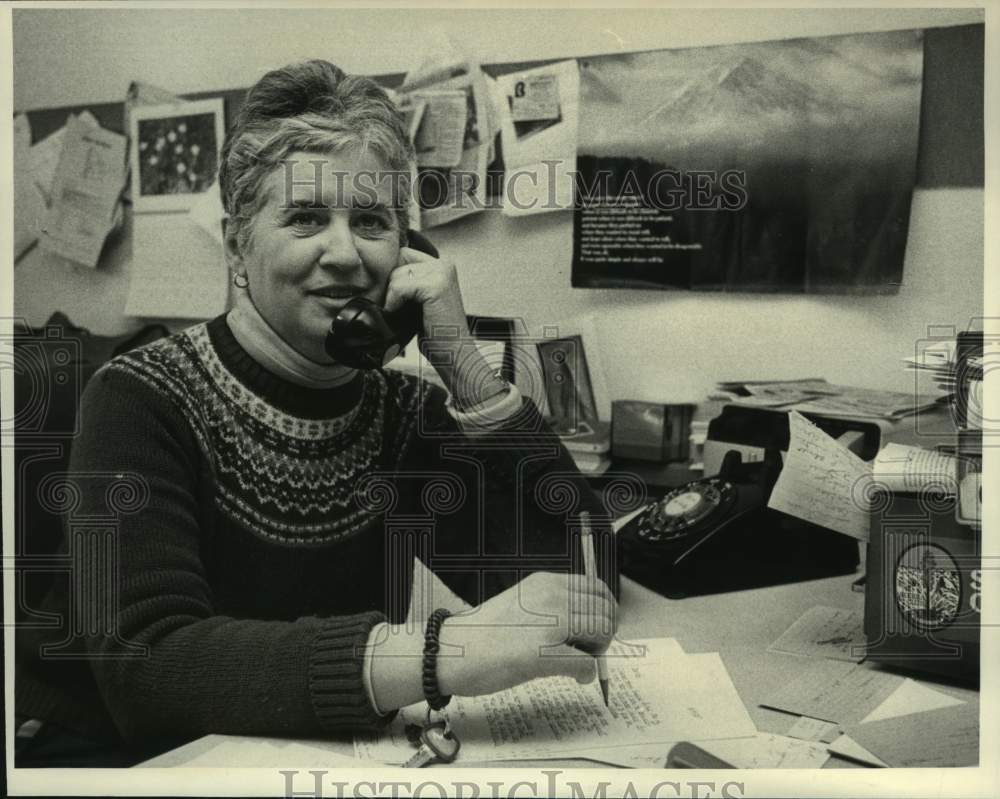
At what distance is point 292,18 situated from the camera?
98 centimetres

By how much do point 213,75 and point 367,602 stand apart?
1.87 ft

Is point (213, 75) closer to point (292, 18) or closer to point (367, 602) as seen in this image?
point (292, 18)

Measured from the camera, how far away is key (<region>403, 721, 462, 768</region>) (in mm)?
940

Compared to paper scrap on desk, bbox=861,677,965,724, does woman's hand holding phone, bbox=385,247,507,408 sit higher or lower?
higher

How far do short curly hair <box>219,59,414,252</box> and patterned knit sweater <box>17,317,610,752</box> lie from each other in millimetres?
140

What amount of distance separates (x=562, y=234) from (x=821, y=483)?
14.9 inches

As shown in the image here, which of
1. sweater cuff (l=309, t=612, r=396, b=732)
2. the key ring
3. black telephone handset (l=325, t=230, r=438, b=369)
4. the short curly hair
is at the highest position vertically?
Result: the short curly hair

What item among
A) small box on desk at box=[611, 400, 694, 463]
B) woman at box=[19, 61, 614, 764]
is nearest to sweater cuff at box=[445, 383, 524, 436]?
woman at box=[19, 61, 614, 764]

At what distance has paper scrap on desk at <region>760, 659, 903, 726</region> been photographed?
3.11 feet

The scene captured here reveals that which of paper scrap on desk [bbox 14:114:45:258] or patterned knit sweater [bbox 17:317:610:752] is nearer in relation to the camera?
patterned knit sweater [bbox 17:317:610:752]

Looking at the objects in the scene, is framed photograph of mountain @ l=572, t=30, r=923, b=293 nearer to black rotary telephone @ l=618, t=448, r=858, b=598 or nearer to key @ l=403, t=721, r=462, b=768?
black rotary telephone @ l=618, t=448, r=858, b=598

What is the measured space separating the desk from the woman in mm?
47

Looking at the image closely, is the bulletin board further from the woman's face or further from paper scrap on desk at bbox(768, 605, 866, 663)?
paper scrap on desk at bbox(768, 605, 866, 663)

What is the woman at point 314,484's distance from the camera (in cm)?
91
